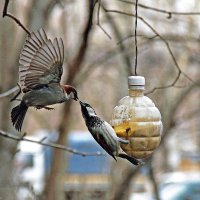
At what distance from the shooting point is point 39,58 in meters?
2.07

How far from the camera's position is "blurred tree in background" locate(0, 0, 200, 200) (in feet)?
18.7

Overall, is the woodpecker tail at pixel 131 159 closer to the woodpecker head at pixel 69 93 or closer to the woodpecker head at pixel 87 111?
the woodpecker head at pixel 87 111

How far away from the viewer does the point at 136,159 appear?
2.39m

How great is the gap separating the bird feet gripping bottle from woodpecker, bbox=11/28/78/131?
15.8 inches

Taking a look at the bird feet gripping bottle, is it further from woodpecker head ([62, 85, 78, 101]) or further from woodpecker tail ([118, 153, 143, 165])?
woodpecker head ([62, 85, 78, 101])

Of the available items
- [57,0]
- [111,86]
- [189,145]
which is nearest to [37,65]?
[57,0]

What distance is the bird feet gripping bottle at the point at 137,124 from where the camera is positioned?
2.45m

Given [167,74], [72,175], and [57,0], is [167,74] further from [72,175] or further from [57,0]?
[57,0]

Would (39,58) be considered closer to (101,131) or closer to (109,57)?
(101,131)

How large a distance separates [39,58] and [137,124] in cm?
55

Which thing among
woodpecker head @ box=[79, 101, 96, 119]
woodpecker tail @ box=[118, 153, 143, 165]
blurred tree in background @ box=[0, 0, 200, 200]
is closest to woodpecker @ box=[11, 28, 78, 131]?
woodpecker head @ box=[79, 101, 96, 119]

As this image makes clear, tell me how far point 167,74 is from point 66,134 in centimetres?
310

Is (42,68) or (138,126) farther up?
(42,68)

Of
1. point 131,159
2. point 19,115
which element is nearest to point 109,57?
point 131,159
